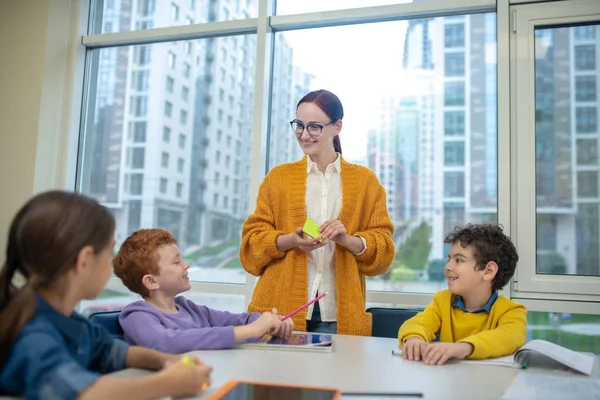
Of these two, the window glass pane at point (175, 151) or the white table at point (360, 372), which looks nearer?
the white table at point (360, 372)

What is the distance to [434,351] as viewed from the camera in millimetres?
1373

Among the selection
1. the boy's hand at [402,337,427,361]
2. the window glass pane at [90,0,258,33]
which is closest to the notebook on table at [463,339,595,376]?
the boy's hand at [402,337,427,361]

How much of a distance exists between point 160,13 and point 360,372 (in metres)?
2.76

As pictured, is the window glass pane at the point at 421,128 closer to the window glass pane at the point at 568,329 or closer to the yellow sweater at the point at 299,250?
the window glass pane at the point at 568,329

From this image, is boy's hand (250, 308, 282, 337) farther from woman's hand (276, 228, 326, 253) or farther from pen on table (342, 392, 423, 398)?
pen on table (342, 392, 423, 398)

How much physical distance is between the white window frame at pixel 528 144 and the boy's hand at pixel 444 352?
3.82 feet

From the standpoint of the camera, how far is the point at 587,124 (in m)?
2.47

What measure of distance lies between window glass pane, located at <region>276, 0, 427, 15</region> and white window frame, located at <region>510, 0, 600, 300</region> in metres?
0.59

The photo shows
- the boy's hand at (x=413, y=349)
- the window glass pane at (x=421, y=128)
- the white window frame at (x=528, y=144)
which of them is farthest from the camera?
the window glass pane at (x=421, y=128)

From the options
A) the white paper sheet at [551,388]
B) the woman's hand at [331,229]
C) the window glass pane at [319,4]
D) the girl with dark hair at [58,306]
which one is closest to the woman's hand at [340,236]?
the woman's hand at [331,229]

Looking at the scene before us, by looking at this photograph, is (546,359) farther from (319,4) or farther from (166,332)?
(319,4)

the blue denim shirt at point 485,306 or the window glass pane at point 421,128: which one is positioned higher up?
the window glass pane at point 421,128

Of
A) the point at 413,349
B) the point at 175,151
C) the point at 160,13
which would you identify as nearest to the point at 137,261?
the point at 413,349

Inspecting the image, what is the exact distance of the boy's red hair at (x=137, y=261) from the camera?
5.16 ft
